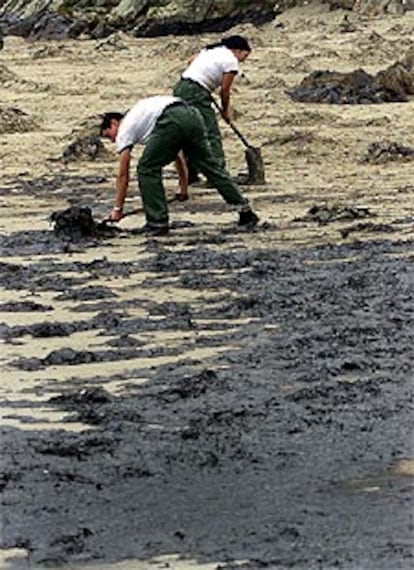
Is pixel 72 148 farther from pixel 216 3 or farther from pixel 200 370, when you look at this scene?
pixel 216 3

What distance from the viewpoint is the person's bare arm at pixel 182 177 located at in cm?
1477

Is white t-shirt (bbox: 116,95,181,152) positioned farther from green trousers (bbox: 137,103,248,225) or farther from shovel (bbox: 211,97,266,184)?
shovel (bbox: 211,97,266,184)

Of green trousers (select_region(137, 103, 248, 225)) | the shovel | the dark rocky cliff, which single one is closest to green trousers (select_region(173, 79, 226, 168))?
the shovel

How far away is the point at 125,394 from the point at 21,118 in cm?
1442

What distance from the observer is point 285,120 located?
21.6 metres

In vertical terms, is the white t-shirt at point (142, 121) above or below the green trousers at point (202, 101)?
above

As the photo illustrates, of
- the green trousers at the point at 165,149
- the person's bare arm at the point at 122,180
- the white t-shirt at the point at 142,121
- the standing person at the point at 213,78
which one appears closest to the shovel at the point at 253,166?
the standing person at the point at 213,78

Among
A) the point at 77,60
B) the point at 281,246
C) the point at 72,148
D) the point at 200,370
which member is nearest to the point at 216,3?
the point at 77,60

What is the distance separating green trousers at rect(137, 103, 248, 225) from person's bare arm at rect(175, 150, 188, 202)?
51 cm

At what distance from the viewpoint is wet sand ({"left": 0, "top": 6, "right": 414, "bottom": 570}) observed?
6.14 meters

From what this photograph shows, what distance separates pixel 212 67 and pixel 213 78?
4.6 inches

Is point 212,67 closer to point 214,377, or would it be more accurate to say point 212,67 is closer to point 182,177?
point 182,177

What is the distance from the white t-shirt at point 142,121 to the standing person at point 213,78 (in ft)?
3.84

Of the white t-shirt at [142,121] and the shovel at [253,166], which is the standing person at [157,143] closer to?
the white t-shirt at [142,121]
